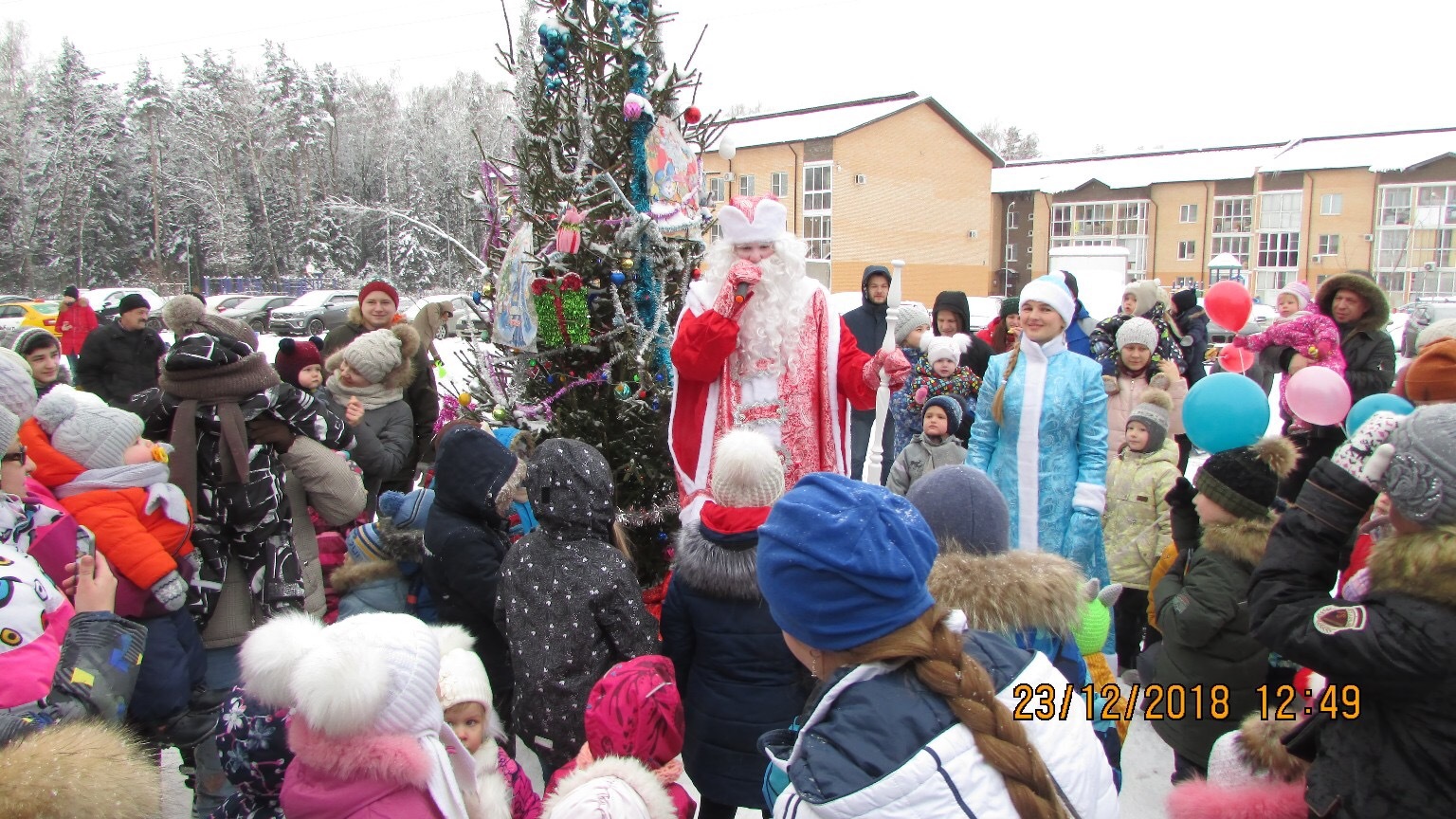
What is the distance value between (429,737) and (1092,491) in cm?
291

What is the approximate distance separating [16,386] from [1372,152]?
5313 centimetres

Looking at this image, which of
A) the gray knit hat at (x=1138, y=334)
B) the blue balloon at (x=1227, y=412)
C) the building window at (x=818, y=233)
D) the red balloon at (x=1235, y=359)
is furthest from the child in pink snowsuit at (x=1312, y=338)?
the building window at (x=818, y=233)

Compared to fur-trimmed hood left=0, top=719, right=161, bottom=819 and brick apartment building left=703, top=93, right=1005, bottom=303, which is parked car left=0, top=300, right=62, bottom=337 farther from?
fur-trimmed hood left=0, top=719, right=161, bottom=819

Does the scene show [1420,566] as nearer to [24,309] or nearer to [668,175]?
[668,175]

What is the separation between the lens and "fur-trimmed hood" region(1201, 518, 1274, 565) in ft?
9.11

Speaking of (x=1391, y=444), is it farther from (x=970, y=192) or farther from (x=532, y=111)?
(x=970, y=192)

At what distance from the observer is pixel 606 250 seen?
13.3 feet

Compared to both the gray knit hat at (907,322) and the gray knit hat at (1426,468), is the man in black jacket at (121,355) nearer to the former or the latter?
the gray knit hat at (907,322)

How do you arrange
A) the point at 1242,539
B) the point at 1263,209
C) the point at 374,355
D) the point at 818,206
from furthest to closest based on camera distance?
the point at 1263,209 → the point at 818,206 → the point at 374,355 → the point at 1242,539

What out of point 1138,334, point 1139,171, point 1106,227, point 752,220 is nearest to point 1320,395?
point 1138,334

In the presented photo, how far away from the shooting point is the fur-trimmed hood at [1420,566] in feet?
5.08

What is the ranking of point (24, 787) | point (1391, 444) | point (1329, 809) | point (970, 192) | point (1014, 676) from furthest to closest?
point (970, 192), point (1329, 809), point (1391, 444), point (24, 787), point (1014, 676)

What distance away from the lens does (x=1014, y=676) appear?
1331 millimetres

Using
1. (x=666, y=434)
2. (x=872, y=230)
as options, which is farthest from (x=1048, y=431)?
(x=872, y=230)
